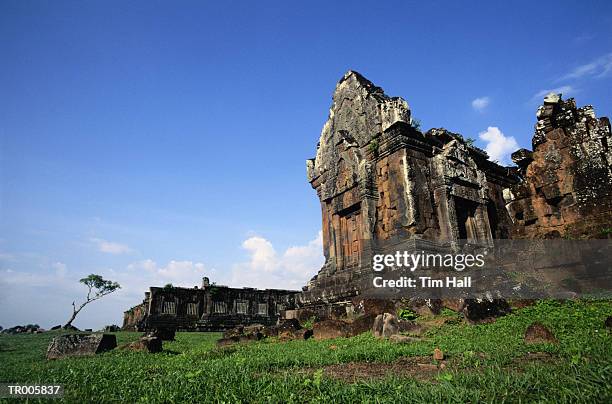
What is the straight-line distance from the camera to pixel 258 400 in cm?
275

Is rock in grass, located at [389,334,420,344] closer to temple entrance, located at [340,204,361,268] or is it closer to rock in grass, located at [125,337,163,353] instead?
rock in grass, located at [125,337,163,353]

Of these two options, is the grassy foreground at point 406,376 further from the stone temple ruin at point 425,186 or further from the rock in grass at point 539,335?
the stone temple ruin at point 425,186

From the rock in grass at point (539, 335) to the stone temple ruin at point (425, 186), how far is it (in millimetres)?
2427

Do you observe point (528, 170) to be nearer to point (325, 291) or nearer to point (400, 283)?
point (400, 283)

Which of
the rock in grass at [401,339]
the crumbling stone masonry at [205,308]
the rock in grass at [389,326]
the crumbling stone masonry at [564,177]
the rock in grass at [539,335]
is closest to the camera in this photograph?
the rock in grass at [539,335]

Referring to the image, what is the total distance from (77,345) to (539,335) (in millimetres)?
8203

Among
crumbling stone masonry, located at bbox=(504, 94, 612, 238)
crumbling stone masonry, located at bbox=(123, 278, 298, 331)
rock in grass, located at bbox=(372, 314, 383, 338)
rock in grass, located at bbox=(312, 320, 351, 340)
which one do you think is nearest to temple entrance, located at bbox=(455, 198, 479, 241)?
crumbling stone masonry, located at bbox=(504, 94, 612, 238)

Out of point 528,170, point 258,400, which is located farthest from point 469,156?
point 258,400

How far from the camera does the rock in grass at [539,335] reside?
14.8 ft

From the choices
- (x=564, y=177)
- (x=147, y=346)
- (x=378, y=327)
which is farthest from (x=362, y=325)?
(x=564, y=177)

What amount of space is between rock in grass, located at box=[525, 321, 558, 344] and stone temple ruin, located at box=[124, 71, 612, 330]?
2.43 metres

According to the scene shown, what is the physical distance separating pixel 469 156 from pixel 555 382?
452 inches

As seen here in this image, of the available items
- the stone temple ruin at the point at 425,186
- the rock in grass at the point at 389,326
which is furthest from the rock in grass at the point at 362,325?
the stone temple ruin at the point at 425,186

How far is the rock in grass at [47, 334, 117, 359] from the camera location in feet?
22.2
